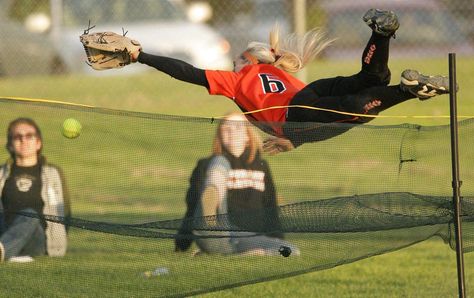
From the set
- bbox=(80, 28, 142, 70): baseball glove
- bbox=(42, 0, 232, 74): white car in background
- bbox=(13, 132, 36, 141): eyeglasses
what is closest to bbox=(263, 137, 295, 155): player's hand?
bbox=(80, 28, 142, 70): baseball glove

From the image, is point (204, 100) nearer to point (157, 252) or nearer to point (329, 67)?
point (329, 67)

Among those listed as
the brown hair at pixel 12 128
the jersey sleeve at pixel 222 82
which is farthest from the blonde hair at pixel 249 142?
the brown hair at pixel 12 128

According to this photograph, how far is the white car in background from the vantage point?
16.5 m

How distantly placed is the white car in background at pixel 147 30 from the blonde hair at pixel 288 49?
9.54 metres

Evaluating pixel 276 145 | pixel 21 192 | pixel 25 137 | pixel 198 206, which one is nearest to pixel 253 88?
pixel 276 145

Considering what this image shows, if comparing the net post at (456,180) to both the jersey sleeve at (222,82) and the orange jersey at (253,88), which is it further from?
the jersey sleeve at (222,82)

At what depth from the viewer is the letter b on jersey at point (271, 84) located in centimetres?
639

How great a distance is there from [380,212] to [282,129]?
2.22ft

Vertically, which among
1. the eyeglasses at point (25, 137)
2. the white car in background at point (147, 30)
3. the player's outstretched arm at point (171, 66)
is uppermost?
the white car in background at point (147, 30)

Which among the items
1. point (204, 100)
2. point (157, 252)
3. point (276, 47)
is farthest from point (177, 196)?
point (204, 100)

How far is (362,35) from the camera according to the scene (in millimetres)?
16438

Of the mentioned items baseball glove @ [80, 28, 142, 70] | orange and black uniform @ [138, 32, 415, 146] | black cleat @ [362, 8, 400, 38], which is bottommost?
orange and black uniform @ [138, 32, 415, 146]

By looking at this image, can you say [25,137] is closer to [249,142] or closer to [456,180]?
[249,142]

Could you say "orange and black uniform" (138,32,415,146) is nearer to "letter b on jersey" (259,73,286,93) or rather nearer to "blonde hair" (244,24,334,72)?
"letter b on jersey" (259,73,286,93)
